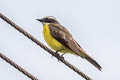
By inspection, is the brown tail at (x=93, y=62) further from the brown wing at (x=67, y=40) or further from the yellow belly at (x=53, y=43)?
the yellow belly at (x=53, y=43)

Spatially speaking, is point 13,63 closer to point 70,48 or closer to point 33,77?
point 33,77

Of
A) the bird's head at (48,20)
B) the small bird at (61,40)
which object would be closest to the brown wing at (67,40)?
the small bird at (61,40)

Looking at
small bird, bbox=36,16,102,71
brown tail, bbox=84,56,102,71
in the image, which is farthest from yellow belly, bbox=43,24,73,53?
brown tail, bbox=84,56,102,71

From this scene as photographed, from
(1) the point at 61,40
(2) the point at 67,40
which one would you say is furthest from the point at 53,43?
(2) the point at 67,40

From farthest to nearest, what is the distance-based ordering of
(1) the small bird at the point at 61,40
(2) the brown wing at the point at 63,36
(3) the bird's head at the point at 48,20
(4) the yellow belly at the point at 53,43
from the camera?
(3) the bird's head at the point at 48,20 → (4) the yellow belly at the point at 53,43 → (2) the brown wing at the point at 63,36 → (1) the small bird at the point at 61,40

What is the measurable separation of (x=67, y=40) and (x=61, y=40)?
150mm

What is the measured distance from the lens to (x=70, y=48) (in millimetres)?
10547

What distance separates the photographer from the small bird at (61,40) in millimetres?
10337

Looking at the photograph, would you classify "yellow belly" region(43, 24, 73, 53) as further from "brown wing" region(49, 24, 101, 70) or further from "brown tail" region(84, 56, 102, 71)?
"brown tail" region(84, 56, 102, 71)

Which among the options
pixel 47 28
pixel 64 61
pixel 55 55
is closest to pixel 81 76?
pixel 64 61

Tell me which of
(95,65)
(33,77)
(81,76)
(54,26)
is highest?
(54,26)

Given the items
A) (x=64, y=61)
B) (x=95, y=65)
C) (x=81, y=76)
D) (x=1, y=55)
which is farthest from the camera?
(x=95, y=65)

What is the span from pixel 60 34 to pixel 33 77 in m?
4.27

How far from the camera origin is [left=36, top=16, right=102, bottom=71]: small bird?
1034 cm
